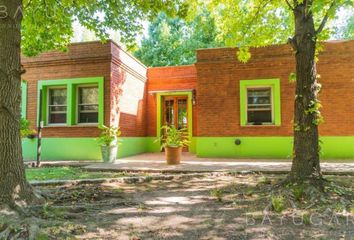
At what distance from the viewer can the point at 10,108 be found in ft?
13.9

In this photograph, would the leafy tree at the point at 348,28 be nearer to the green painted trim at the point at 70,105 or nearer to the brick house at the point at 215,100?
the brick house at the point at 215,100

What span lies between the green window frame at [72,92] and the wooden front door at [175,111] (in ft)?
14.2

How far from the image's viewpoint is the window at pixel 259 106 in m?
11.9

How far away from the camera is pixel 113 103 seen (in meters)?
11.7

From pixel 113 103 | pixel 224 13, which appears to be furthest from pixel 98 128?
pixel 224 13

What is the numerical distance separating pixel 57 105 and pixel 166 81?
18.1 feet

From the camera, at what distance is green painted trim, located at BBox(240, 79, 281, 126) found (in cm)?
1152

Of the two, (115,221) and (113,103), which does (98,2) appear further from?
(115,221)

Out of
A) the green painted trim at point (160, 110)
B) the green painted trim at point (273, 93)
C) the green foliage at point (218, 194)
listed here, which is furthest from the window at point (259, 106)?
the green foliage at point (218, 194)

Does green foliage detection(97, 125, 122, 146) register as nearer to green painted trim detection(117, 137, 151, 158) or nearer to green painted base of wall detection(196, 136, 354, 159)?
green painted trim detection(117, 137, 151, 158)

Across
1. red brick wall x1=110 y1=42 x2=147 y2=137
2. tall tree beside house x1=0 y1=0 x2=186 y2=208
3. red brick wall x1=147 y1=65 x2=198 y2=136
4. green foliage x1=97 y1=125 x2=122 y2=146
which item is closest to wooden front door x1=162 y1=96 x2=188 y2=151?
red brick wall x1=147 y1=65 x2=198 y2=136

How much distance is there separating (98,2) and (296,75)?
5018 mm

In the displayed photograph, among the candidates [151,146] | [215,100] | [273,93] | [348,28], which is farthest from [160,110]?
[348,28]

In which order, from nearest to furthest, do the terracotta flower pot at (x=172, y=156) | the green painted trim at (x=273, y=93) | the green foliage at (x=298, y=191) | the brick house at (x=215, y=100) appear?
the green foliage at (x=298, y=191) < the terracotta flower pot at (x=172, y=156) < the brick house at (x=215, y=100) < the green painted trim at (x=273, y=93)
